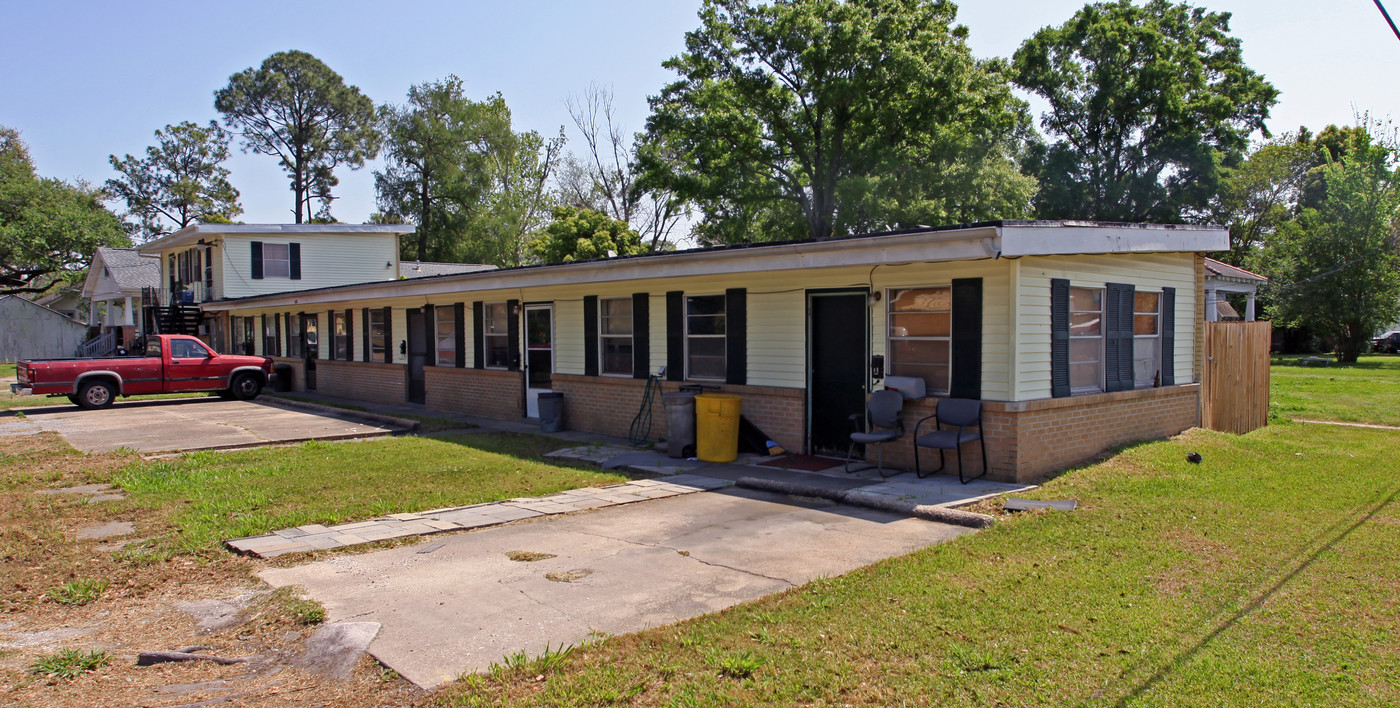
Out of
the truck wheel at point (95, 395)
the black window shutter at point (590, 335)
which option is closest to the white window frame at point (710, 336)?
the black window shutter at point (590, 335)

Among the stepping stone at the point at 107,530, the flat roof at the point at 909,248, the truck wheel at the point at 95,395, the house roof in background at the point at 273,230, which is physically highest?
the house roof in background at the point at 273,230

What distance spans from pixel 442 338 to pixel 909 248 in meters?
12.0

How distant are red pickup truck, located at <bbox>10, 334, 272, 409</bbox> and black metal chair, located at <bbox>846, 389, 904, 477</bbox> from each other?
1759cm

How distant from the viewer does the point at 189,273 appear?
3162 cm

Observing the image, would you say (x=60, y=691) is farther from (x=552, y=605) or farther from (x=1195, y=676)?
(x=1195, y=676)

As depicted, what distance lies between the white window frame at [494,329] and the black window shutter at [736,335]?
5610 mm

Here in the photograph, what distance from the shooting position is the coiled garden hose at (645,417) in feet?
42.1

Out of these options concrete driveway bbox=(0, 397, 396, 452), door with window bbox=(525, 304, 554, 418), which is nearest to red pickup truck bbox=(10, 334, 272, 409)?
concrete driveway bbox=(0, 397, 396, 452)

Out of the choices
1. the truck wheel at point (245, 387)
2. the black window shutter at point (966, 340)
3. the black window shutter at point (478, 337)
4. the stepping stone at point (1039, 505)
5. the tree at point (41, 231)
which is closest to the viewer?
the stepping stone at point (1039, 505)

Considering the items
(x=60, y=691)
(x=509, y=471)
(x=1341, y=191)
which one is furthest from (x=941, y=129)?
(x=60, y=691)

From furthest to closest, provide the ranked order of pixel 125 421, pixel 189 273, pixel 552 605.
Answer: pixel 189 273, pixel 125 421, pixel 552 605

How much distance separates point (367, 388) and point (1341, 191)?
3591 centimetres

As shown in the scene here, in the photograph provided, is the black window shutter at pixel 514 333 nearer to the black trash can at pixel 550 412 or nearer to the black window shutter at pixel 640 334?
the black trash can at pixel 550 412

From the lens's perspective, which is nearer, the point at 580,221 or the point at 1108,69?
the point at 580,221
